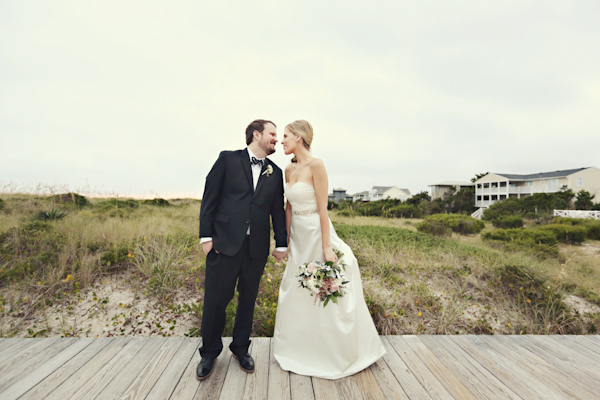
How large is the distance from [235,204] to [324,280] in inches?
35.2

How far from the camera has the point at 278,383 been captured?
2.23 meters

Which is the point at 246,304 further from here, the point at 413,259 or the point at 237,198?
the point at 413,259

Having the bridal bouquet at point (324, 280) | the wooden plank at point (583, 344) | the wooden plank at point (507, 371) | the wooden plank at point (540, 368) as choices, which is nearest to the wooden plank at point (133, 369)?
the bridal bouquet at point (324, 280)

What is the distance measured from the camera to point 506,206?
58.3 ft

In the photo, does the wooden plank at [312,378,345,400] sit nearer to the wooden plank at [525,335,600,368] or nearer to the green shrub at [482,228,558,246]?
the wooden plank at [525,335,600,368]

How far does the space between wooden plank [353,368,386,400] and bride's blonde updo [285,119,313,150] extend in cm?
193

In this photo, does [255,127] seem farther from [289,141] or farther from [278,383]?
[278,383]

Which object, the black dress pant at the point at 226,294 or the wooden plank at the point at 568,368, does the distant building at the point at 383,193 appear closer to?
the wooden plank at the point at 568,368

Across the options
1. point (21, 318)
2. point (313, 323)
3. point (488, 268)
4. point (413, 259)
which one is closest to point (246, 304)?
point (313, 323)

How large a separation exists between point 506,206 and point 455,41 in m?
14.5

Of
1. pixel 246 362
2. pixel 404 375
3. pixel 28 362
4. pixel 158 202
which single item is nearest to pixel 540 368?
pixel 404 375

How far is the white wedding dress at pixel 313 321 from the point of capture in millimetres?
2387

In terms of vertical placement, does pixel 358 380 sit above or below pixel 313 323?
below

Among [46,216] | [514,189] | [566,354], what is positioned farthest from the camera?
[514,189]
